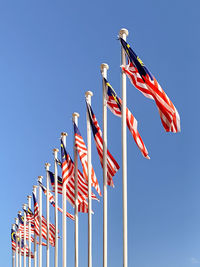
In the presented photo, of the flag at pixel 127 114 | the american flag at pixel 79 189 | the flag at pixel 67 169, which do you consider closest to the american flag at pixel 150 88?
the flag at pixel 127 114

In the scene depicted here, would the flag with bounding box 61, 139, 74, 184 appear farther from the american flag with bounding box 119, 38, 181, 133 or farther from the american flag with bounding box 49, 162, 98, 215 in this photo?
the american flag with bounding box 119, 38, 181, 133

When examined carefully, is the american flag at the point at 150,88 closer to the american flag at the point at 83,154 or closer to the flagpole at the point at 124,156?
the flagpole at the point at 124,156

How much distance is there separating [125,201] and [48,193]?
15.3m

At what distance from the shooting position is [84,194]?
26.0 metres

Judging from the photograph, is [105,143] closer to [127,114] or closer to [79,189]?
[127,114]

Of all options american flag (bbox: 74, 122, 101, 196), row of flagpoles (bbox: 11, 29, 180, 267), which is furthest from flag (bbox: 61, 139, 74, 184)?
american flag (bbox: 74, 122, 101, 196)

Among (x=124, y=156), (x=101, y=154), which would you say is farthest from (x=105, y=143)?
(x=124, y=156)

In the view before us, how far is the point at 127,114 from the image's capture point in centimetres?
2014

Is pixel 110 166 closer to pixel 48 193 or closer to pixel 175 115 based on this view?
pixel 175 115

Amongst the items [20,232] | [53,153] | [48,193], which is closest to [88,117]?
[53,153]

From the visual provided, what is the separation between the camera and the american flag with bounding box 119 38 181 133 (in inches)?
706

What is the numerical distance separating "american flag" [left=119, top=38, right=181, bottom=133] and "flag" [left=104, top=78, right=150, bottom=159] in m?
1.23

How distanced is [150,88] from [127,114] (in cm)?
181

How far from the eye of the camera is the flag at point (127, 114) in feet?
62.8
